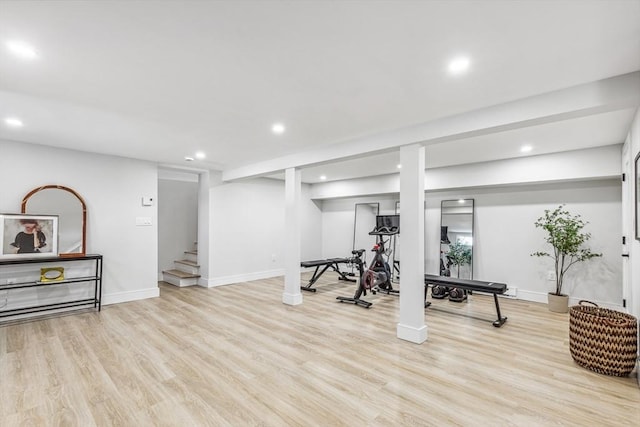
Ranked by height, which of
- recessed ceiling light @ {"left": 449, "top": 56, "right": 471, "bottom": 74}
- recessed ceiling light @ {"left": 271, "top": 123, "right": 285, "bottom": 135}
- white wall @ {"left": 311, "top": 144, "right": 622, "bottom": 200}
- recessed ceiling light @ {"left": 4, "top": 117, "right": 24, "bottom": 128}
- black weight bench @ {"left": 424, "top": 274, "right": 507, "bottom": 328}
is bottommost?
black weight bench @ {"left": 424, "top": 274, "right": 507, "bottom": 328}

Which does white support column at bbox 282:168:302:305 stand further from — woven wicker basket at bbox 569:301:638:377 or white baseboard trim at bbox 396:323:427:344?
woven wicker basket at bbox 569:301:638:377

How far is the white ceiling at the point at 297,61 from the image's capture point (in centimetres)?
159

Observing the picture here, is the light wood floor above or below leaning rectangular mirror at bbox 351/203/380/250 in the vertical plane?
below

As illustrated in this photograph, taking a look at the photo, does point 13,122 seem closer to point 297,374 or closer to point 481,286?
point 297,374

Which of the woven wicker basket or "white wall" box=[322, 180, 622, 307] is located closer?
the woven wicker basket

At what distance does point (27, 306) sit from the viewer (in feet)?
13.5

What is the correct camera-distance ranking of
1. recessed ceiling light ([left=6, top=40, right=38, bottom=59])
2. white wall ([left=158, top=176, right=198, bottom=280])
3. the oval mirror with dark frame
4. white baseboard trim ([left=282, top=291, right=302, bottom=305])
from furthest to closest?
→ white wall ([left=158, top=176, right=198, bottom=280]) → white baseboard trim ([left=282, top=291, right=302, bottom=305]) → the oval mirror with dark frame → recessed ceiling light ([left=6, top=40, right=38, bottom=59])

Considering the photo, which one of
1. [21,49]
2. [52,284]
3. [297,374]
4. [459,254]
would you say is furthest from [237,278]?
[21,49]

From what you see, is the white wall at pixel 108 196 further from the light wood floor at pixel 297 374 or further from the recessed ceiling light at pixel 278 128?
the recessed ceiling light at pixel 278 128

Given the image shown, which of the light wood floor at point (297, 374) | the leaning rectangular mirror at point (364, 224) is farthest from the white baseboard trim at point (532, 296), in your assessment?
the leaning rectangular mirror at point (364, 224)

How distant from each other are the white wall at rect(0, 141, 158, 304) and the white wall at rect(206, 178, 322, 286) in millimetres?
1210

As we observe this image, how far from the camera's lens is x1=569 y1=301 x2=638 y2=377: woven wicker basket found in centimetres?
247

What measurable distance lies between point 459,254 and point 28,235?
6681 mm

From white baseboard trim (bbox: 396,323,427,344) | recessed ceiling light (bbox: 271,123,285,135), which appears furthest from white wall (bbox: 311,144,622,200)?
recessed ceiling light (bbox: 271,123,285,135)
